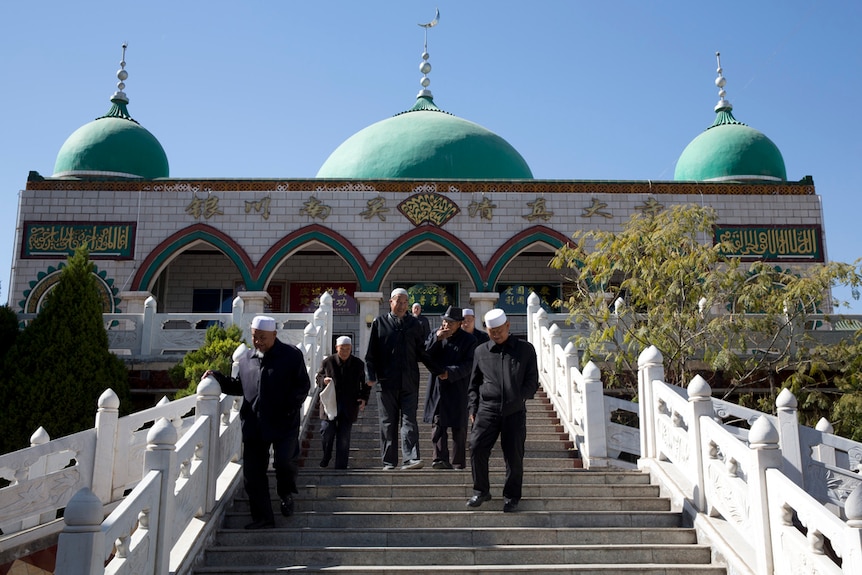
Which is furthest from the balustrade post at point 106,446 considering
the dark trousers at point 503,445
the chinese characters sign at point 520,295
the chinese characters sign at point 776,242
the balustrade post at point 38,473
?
the chinese characters sign at point 776,242

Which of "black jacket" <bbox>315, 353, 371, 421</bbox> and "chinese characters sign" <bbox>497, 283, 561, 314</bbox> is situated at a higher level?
"chinese characters sign" <bbox>497, 283, 561, 314</bbox>

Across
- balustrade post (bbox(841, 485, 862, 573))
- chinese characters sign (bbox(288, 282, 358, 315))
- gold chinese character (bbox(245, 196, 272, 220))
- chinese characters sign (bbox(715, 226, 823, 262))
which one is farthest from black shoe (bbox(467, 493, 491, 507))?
chinese characters sign (bbox(288, 282, 358, 315))

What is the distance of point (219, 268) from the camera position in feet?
61.8

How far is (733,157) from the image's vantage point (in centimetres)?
1848

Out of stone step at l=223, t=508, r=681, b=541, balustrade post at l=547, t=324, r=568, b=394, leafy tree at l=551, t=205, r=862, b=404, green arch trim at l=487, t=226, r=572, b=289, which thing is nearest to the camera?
stone step at l=223, t=508, r=681, b=541

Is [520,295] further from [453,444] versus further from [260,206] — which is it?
[453,444]

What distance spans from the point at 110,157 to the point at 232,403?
1313 cm

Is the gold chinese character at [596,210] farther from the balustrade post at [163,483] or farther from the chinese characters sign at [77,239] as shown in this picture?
the balustrade post at [163,483]

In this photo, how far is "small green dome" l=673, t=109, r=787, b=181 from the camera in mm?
18375

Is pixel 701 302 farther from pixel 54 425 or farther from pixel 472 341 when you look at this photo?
pixel 54 425

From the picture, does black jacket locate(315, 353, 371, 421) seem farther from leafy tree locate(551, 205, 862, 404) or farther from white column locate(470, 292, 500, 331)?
white column locate(470, 292, 500, 331)

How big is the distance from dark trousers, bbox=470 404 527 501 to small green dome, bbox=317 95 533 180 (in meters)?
12.3

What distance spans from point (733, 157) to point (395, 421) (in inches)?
546

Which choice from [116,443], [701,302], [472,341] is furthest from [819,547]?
[701,302]
